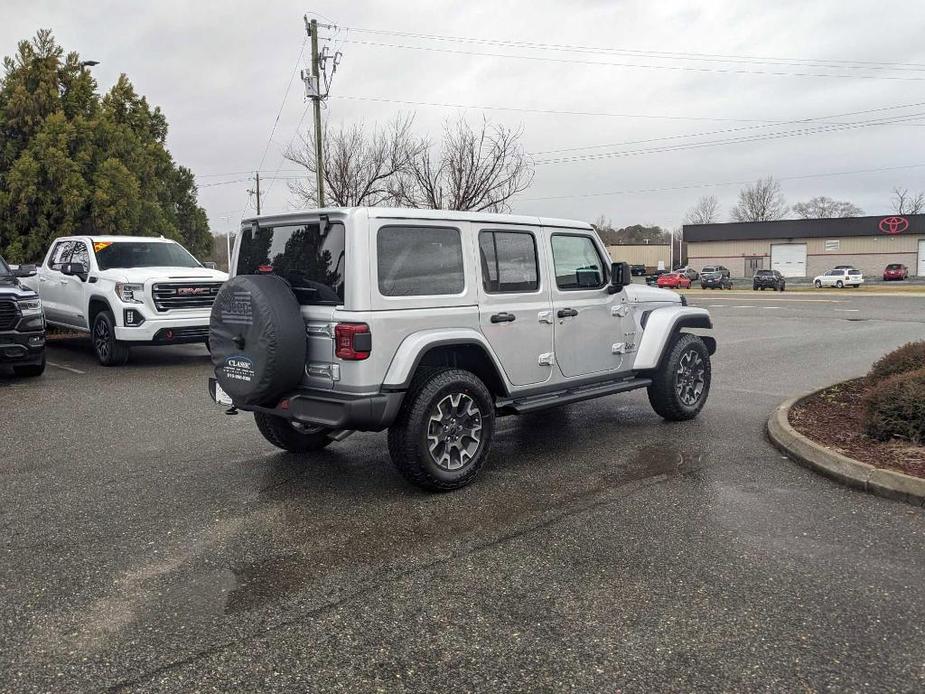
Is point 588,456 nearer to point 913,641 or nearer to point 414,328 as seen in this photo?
point 414,328

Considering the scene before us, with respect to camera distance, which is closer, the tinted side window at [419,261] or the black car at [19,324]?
the tinted side window at [419,261]

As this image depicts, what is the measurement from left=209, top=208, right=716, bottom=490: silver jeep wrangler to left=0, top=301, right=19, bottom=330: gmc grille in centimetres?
539

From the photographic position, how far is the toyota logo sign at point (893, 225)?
67062mm

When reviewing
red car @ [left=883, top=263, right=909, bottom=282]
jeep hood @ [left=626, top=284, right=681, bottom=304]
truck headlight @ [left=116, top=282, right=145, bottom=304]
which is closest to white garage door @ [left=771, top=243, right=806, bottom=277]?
red car @ [left=883, top=263, right=909, bottom=282]

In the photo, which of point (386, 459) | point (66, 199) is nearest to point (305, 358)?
point (386, 459)

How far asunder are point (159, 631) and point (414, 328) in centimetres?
248

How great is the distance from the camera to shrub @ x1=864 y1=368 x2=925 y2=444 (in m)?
5.77

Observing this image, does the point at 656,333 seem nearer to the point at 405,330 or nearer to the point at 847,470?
the point at 847,470

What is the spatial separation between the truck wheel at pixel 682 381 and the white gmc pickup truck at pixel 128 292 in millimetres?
6284

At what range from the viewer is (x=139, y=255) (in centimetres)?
1253

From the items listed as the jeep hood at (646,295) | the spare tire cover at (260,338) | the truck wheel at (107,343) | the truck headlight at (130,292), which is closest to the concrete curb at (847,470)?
the jeep hood at (646,295)

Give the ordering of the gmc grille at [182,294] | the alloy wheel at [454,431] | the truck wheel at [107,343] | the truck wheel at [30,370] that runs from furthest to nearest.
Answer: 1. the truck wheel at [107,343]
2. the gmc grille at [182,294]
3. the truck wheel at [30,370]
4. the alloy wheel at [454,431]

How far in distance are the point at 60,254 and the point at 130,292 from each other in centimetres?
294

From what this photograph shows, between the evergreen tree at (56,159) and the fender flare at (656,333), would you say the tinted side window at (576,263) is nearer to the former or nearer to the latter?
the fender flare at (656,333)
